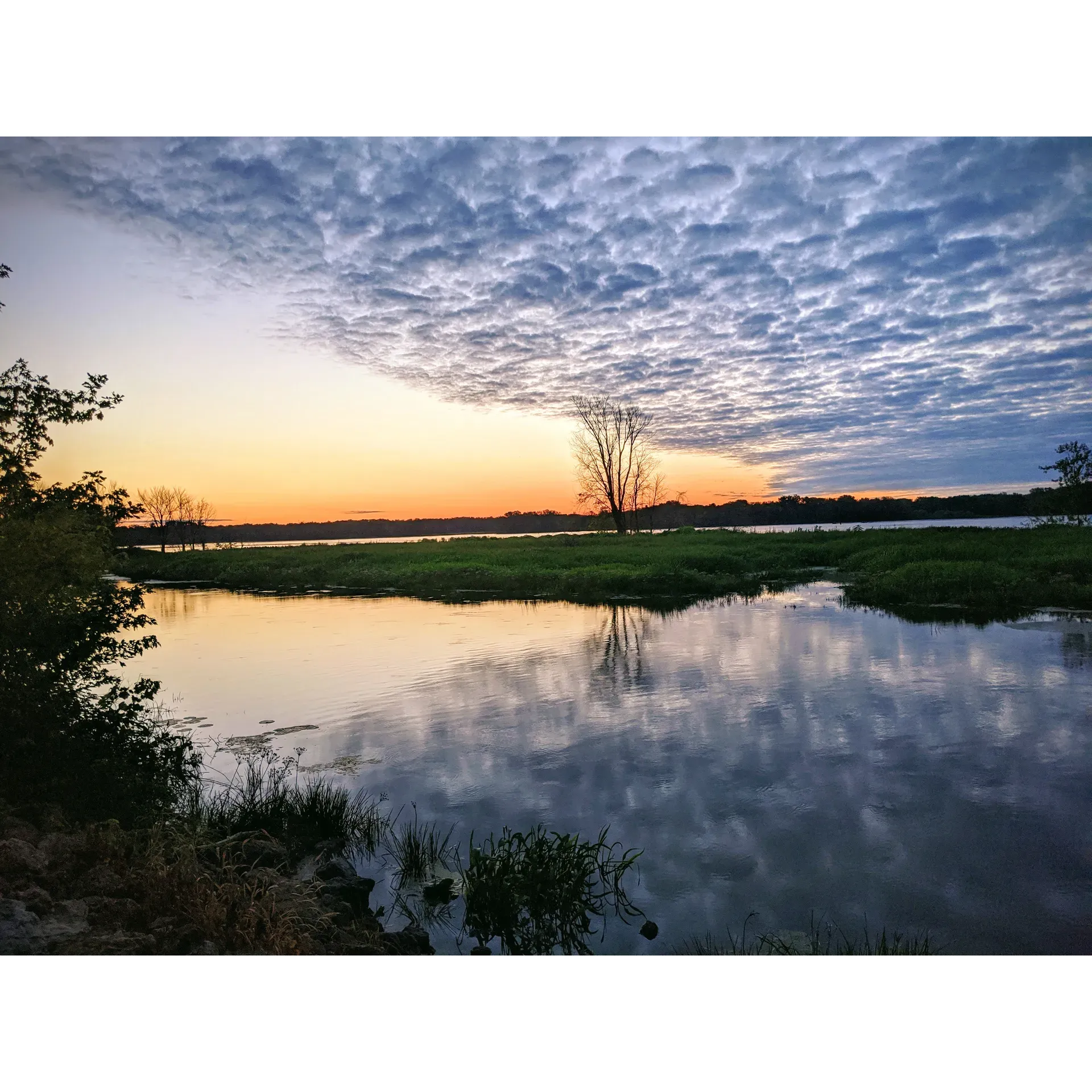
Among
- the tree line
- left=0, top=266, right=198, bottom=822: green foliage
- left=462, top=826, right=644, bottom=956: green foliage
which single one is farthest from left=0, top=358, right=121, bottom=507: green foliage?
left=462, top=826, right=644, bottom=956: green foliage

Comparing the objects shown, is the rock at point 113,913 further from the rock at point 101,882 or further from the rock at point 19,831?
the rock at point 19,831

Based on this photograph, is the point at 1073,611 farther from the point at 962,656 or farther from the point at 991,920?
the point at 991,920

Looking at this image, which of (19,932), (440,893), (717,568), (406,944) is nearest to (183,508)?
(19,932)

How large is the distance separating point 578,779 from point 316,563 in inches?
1459

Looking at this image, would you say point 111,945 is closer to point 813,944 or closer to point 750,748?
point 813,944

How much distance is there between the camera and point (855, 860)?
5547 millimetres

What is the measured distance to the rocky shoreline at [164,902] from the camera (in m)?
4.30

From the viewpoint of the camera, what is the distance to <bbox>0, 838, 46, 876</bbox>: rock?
4.70 meters

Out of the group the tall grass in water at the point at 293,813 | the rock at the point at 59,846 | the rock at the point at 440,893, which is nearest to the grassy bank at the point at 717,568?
the tall grass in water at the point at 293,813

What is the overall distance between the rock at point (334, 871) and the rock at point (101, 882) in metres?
1.38

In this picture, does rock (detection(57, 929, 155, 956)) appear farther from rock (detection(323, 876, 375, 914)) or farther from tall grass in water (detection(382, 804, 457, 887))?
tall grass in water (detection(382, 804, 457, 887))

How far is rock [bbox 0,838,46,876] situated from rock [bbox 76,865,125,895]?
33 centimetres

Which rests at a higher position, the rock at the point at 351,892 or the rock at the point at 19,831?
the rock at the point at 19,831

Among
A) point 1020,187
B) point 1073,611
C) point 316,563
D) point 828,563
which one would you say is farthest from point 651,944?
point 316,563
